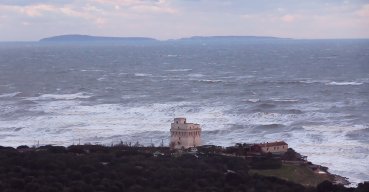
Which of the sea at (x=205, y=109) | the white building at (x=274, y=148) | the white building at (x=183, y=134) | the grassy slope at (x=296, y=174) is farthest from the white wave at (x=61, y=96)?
the grassy slope at (x=296, y=174)

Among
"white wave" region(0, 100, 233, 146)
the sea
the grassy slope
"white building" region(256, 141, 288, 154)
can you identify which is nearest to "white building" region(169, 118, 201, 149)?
"white building" region(256, 141, 288, 154)

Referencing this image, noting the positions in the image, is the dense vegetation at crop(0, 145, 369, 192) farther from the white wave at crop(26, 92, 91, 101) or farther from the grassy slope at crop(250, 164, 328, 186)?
the white wave at crop(26, 92, 91, 101)

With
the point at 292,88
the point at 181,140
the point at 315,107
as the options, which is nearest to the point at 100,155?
the point at 181,140

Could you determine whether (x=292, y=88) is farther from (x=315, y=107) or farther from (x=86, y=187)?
(x=86, y=187)

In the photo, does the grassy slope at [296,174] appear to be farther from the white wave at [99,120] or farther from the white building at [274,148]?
the white wave at [99,120]

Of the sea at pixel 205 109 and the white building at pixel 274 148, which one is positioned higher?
the white building at pixel 274 148

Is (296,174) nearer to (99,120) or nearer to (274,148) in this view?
(274,148)
